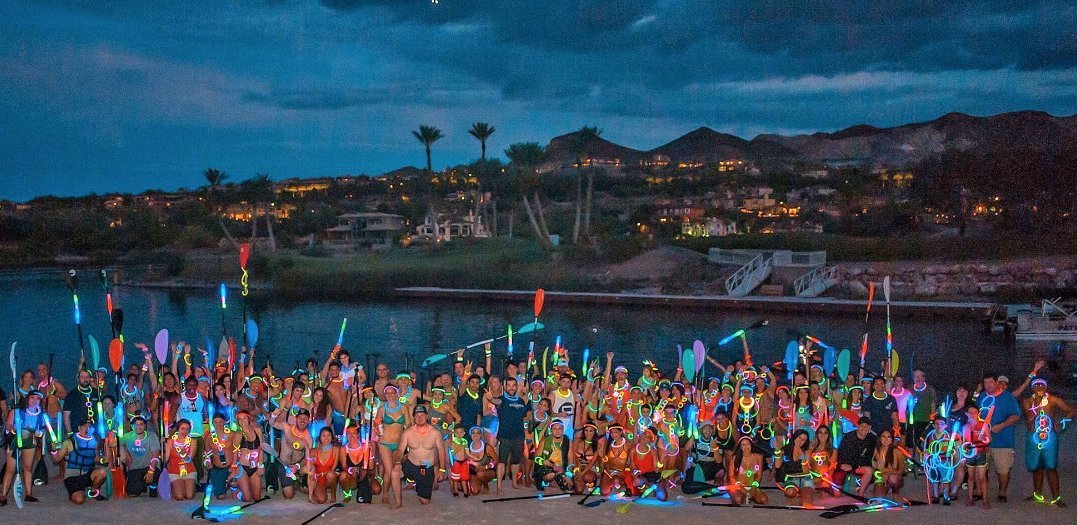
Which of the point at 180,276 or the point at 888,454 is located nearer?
the point at 888,454

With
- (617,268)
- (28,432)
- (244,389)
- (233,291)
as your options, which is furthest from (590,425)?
(233,291)

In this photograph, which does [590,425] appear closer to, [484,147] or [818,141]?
[484,147]

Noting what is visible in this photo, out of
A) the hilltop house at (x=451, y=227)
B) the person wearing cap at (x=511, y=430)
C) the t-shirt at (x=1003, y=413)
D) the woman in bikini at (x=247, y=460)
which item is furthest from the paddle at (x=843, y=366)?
the hilltop house at (x=451, y=227)

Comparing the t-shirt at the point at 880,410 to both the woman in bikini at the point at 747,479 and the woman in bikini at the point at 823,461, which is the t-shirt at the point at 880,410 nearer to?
the woman in bikini at the point at 823,461

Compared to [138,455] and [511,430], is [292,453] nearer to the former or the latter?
[138,455]

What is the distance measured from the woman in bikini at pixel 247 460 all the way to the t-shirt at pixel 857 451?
5770mm

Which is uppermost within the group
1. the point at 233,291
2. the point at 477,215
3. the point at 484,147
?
the point at 484,147

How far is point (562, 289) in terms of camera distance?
45906mm

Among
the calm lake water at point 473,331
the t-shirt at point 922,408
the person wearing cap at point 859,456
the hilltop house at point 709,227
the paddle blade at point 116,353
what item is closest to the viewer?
the person wearing cap at point 859,456

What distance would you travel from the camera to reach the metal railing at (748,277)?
38.7 metres

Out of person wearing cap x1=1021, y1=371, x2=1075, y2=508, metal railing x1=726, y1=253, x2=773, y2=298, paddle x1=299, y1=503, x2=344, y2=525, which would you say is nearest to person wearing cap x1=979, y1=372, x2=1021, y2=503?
person wearing cap x1=1021, y1=371, x2=1075, y2=508

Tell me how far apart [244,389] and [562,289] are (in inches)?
1425

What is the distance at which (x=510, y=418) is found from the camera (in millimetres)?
8836

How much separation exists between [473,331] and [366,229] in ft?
140
